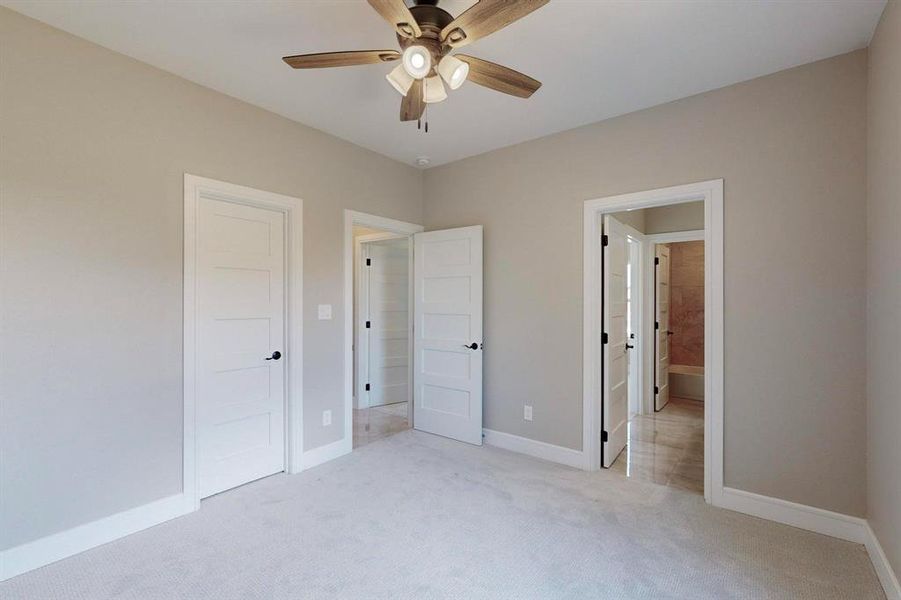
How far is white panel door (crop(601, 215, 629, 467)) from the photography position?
3.25m

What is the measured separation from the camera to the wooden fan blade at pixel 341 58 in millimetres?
1721

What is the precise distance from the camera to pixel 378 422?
446 centimetres

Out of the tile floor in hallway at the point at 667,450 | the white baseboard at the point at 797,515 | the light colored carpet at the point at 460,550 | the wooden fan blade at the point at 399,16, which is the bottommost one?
the tile floor in hallway at the point at 667,450

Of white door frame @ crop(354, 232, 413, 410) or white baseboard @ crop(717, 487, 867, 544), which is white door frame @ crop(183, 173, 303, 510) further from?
white baseboard @ crop(717, 487, 867, 544)

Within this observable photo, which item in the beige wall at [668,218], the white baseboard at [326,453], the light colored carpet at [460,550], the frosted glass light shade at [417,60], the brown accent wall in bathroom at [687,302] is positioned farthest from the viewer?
the brown accent wall in bathroom at [687,302]

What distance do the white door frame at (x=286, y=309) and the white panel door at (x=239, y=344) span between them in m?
0.05

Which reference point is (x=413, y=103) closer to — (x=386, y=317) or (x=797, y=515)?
(x=797, y=515)

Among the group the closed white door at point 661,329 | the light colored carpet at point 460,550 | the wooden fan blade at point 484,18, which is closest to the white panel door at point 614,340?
the light colored carpet at point 460,550

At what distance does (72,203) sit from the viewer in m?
2.14

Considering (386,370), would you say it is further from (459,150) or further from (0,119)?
(0,119)

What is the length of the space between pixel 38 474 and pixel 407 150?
330 centimetres

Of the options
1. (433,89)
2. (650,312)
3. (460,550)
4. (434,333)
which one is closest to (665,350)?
(650,312)

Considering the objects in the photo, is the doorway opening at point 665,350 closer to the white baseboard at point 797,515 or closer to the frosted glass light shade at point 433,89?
the white baseboard at point 797,515

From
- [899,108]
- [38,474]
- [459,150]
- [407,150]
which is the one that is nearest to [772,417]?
[899,108]
